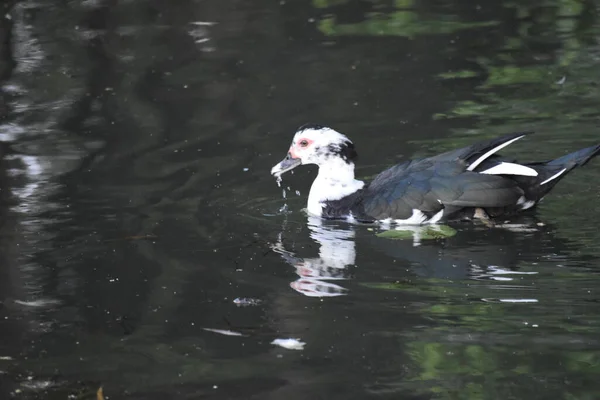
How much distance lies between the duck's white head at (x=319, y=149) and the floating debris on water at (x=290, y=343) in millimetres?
3129

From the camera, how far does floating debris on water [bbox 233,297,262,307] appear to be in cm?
664

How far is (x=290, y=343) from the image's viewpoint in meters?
6.05

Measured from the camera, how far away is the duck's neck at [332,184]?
8891mm

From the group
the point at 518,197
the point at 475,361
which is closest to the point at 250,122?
the point at 518,197

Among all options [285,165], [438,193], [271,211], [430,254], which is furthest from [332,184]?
[430,254]

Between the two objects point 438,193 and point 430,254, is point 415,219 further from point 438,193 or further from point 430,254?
point 430,254

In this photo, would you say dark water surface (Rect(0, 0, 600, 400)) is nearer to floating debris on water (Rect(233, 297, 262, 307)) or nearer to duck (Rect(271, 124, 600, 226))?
floating debris on water (Rect(233, 297, 262, 307))

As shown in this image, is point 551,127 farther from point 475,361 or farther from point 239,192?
point 475,361

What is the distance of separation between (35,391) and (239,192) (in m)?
3.77

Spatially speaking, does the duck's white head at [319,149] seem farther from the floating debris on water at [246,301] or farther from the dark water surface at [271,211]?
the floating debris on water at [246,301]

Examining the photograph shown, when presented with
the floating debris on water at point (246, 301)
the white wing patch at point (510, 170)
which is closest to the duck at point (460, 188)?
the white wing patch at point (510, 170)

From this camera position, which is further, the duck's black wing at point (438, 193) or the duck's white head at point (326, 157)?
the duck's white head at point (326, 157)

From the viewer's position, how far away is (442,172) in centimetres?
832

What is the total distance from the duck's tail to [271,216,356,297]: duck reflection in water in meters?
1.29
